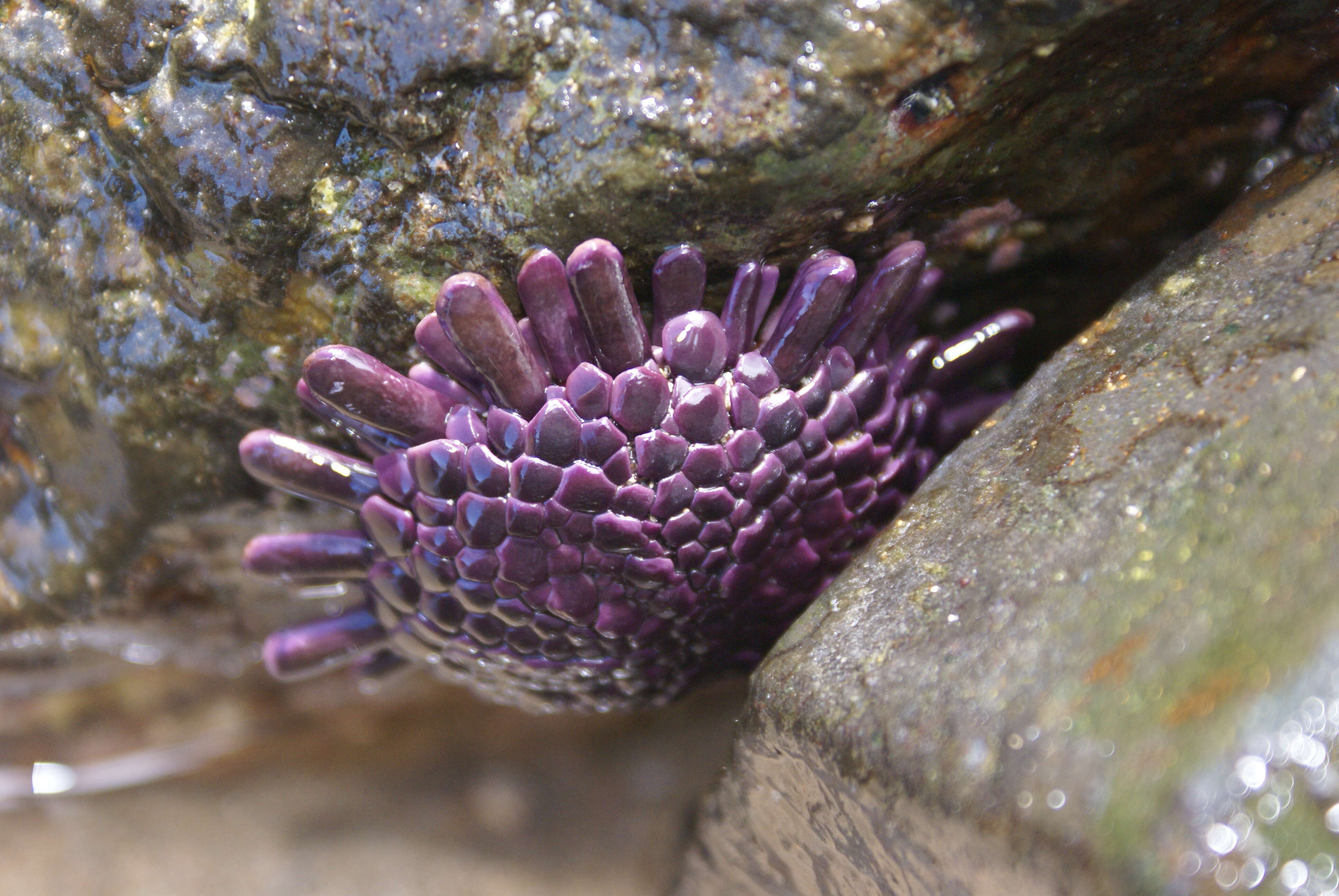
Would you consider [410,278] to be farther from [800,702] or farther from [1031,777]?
[1031,777]

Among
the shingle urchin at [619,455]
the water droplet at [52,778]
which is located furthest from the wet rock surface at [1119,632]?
the water droplet at [52,778]

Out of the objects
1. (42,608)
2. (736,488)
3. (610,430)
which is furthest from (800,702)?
(42,608)

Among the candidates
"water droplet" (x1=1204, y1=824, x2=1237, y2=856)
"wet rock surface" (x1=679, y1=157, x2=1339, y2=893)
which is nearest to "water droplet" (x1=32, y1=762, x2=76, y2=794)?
"wet rock surface" (x1=679, y1=157, x2=1339, y2=893)

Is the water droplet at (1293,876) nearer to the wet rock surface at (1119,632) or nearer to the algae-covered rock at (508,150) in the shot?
the wet rock surface at (1119,632)

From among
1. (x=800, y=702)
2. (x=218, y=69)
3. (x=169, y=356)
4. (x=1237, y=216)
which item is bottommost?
(x=800, y=702)

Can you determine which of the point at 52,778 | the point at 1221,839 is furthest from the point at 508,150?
the point at 52,778

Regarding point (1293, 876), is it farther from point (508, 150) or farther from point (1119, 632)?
point (508, 150)
